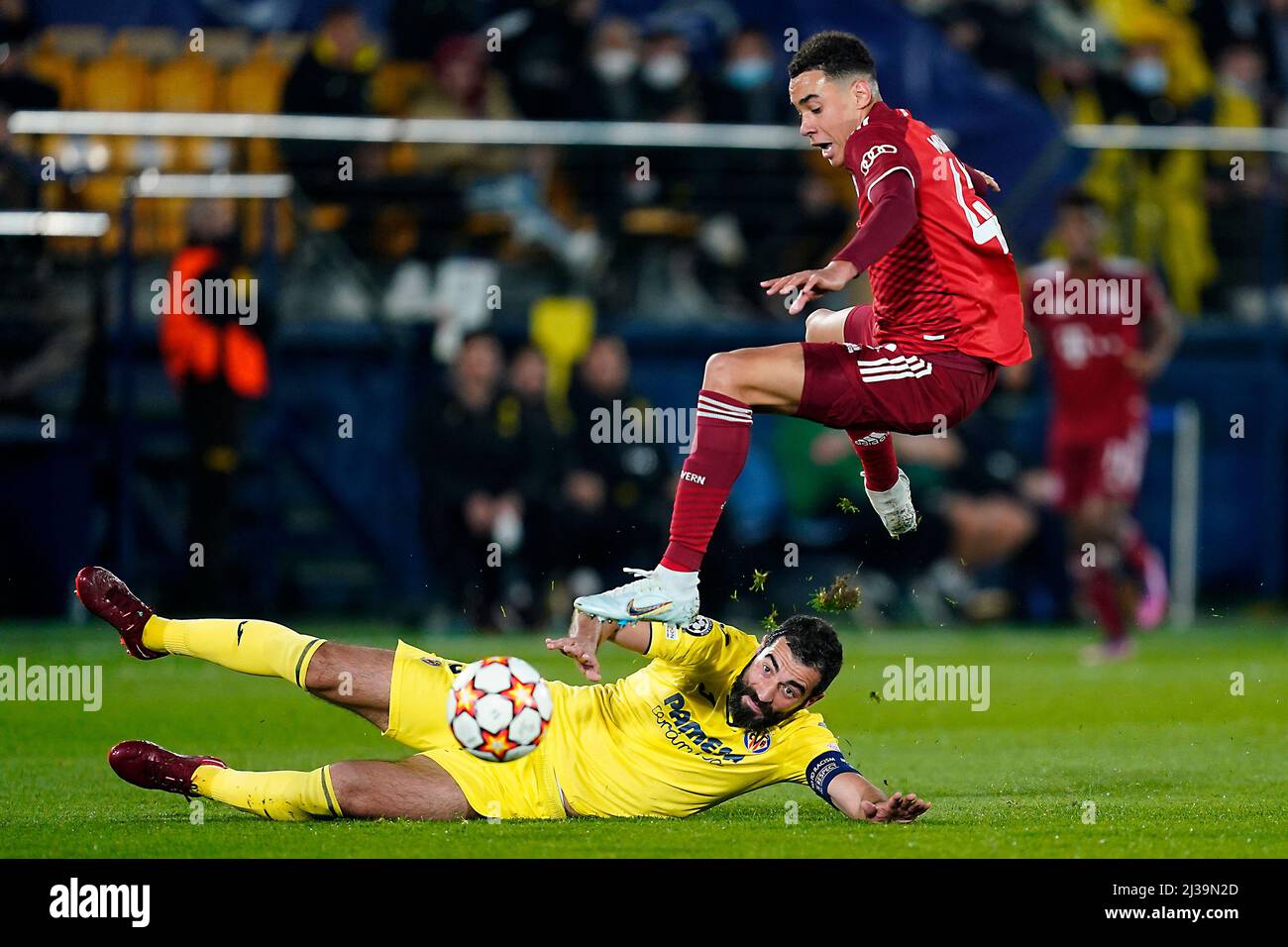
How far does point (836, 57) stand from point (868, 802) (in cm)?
272

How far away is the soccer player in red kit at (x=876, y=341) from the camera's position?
23.1 ft

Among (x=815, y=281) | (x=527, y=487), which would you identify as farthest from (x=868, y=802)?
(x=527, y=487)

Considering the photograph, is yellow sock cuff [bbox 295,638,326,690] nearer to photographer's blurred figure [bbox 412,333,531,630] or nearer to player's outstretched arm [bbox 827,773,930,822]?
player's outstretched arm [bbox 827,773,930,822]

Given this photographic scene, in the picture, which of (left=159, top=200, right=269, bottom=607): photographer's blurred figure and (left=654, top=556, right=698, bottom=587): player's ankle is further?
(left=159, top=200, right=269, bottom=607): photographer's blurred figure

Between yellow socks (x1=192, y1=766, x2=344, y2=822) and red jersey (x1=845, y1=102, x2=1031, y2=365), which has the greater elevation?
red jersey (x1=845, y1=102, x2=1031, y2=365)

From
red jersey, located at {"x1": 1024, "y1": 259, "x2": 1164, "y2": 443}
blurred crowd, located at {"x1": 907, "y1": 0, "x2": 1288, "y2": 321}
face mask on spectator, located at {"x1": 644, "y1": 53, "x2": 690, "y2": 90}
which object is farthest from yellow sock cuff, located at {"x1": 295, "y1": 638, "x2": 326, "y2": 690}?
blurred crowd, located at {"x1": 907, "y1": 0, "x2": 1288, "y2": 321}

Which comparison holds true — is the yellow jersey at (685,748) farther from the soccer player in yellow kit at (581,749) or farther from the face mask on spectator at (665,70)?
the face mask on spectator at (665,70)

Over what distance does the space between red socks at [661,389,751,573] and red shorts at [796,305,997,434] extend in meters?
0.26

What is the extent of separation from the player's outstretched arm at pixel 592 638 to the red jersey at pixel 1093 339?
7515mm

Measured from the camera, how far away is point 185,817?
7.27 metres

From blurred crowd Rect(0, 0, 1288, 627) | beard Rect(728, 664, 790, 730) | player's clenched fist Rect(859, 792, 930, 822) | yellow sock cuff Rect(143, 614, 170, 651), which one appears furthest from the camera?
blurred crowd Rect(0, 0, 1288, 627)

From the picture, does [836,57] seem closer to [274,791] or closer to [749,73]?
[274,791]

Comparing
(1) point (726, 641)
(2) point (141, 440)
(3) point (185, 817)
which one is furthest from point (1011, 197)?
(3) point (185, 817)

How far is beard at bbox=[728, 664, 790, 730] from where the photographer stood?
6941 millimetres
